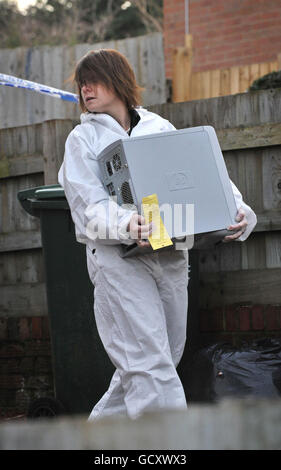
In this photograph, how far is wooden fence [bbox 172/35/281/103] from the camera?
7.92 meters

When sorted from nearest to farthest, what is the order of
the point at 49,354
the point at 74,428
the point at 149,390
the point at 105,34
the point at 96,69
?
the point at 74,428
the point at 149,390
the point at 96,69
the point at 49,354
the point at 105,34

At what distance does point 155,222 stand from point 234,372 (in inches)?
47.6

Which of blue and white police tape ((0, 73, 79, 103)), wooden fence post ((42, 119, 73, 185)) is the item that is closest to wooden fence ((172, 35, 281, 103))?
blue and white police tape ((0, 73, 79, 103))

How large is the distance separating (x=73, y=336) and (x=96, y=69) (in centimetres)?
173

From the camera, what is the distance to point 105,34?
Result: 61.5 ft

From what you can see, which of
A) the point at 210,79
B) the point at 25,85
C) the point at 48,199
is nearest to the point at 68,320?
the point at 48,199

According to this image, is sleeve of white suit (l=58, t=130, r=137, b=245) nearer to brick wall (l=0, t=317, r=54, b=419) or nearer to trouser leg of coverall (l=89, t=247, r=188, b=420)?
trouser leg of coverall (l=89, t=247, r=188, b=420)

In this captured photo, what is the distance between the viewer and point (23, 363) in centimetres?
534

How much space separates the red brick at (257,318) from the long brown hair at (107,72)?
181 centimetres

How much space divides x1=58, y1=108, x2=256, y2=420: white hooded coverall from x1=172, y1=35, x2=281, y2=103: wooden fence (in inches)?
189

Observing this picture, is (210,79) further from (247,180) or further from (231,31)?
(247,180)

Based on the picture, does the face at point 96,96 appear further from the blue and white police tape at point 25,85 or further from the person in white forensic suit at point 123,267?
the blue and white police tape at point 25,85
